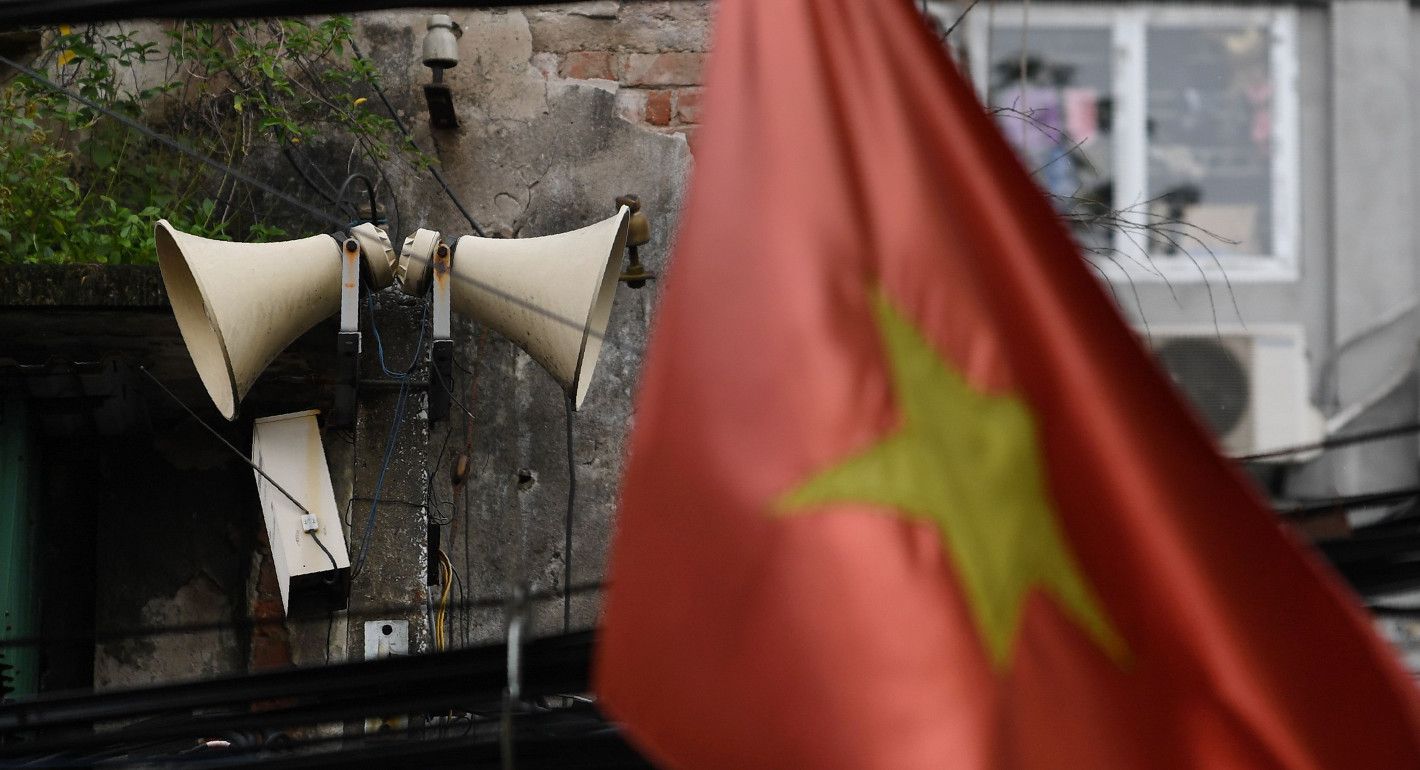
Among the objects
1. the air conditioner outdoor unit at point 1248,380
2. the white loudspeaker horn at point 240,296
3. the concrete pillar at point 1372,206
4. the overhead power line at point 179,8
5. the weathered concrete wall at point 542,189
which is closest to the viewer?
the overhead power line at point 179,8

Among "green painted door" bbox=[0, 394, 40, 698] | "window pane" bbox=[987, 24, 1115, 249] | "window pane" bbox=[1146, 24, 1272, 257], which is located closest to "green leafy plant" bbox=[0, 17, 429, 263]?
"green painted door" bbox=[0, 394, 40, 698]

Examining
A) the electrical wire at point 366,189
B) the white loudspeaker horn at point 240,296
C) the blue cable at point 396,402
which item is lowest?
the blue cable at point 396,402

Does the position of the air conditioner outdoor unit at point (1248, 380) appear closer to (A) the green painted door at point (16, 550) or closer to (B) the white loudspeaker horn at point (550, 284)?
(B) the white loudspeaker horn at point (550, 284)

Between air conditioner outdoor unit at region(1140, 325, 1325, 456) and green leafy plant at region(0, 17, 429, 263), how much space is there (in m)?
3.01

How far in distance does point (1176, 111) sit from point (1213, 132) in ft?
0.61

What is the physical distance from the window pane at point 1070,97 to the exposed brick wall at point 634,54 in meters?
1.20

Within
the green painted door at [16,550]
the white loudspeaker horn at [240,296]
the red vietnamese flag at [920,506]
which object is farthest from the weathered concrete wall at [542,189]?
the red vietnamese flag at [920,506]

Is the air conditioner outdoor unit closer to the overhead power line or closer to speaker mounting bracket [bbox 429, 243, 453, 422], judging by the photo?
speaker mounting bracket [bbox 429, 243, 453, 422]

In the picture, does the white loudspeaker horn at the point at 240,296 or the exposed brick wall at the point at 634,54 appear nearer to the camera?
the white loudspeaker horn at the point at 240,296

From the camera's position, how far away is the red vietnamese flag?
2012 millimetres

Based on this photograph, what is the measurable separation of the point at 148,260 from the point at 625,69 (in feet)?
6.41

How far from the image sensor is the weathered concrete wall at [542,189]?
18.3ft

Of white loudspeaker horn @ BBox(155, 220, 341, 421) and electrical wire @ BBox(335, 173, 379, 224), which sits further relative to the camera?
electrical wire @ BBox(335, 173, 379, 224)

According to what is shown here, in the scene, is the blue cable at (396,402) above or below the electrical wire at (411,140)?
below
